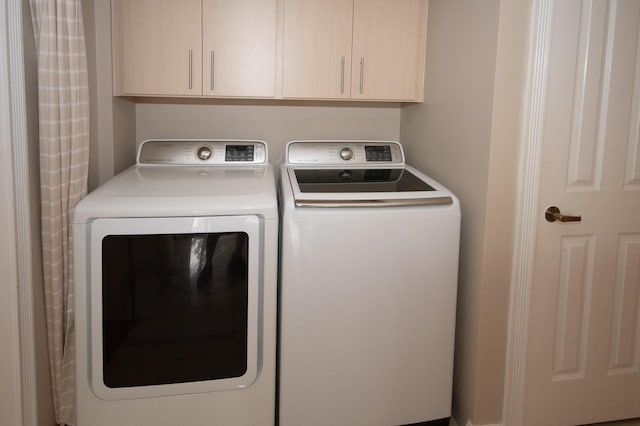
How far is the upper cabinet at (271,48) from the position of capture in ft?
7.26

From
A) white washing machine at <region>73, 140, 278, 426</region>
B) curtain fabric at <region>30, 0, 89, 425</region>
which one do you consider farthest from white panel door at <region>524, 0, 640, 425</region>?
curtain fabric at <region>30, 0, 89, 425</region>

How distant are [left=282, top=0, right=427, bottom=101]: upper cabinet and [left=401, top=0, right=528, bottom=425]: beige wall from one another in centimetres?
19

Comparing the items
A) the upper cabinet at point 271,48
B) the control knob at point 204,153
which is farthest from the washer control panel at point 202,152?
the upper cabinet at point 271,48

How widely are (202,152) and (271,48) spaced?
615 millimetres

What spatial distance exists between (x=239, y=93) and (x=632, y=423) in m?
2.30

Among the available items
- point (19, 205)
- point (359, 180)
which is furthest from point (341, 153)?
point (19, 205)

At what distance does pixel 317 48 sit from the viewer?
2352 mm

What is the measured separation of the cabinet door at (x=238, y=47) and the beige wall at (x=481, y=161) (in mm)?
802

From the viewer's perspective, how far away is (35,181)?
1.74m

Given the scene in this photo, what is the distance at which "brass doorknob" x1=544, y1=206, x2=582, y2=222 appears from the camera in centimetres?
187

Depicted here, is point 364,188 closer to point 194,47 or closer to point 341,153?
point 341,153

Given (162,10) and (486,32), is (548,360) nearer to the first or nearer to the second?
(486,32)

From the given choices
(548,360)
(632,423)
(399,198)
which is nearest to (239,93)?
(399,198)

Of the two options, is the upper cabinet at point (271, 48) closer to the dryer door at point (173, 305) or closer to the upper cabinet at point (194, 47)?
the upper cabinet at point (194, 47)
